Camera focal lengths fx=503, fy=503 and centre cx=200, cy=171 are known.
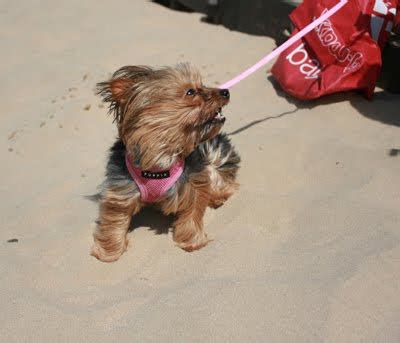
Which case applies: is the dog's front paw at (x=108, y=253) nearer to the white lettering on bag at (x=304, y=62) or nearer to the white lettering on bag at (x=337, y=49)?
the white lettering on bag at (x=304, y=62)

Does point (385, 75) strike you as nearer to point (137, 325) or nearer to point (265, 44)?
point (265, 44)

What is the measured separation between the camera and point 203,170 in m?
3.32

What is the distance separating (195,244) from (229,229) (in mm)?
299

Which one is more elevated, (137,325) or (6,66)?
(137,325)

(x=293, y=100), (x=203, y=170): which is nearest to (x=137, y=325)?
(x=203, y=170)

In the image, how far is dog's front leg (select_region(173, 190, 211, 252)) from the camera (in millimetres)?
3270

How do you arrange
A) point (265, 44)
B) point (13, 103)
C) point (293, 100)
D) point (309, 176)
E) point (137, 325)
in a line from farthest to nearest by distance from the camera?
1. point (265, 44)
2. point (13, 103)
3. point (293, 100)
4. point (309, 176)
5. point (137, 325)

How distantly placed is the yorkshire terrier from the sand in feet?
0.67

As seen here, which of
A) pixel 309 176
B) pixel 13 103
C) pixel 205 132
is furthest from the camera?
pixel 13 103

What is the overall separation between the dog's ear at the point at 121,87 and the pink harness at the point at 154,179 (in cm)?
35

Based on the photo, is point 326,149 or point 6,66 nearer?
point 326,149

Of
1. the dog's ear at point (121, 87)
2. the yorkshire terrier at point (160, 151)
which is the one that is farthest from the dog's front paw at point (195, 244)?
the dog's ear at point (121, 87)

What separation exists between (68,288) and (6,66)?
12.7 feet

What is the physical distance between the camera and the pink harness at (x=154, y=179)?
3.08 meters
